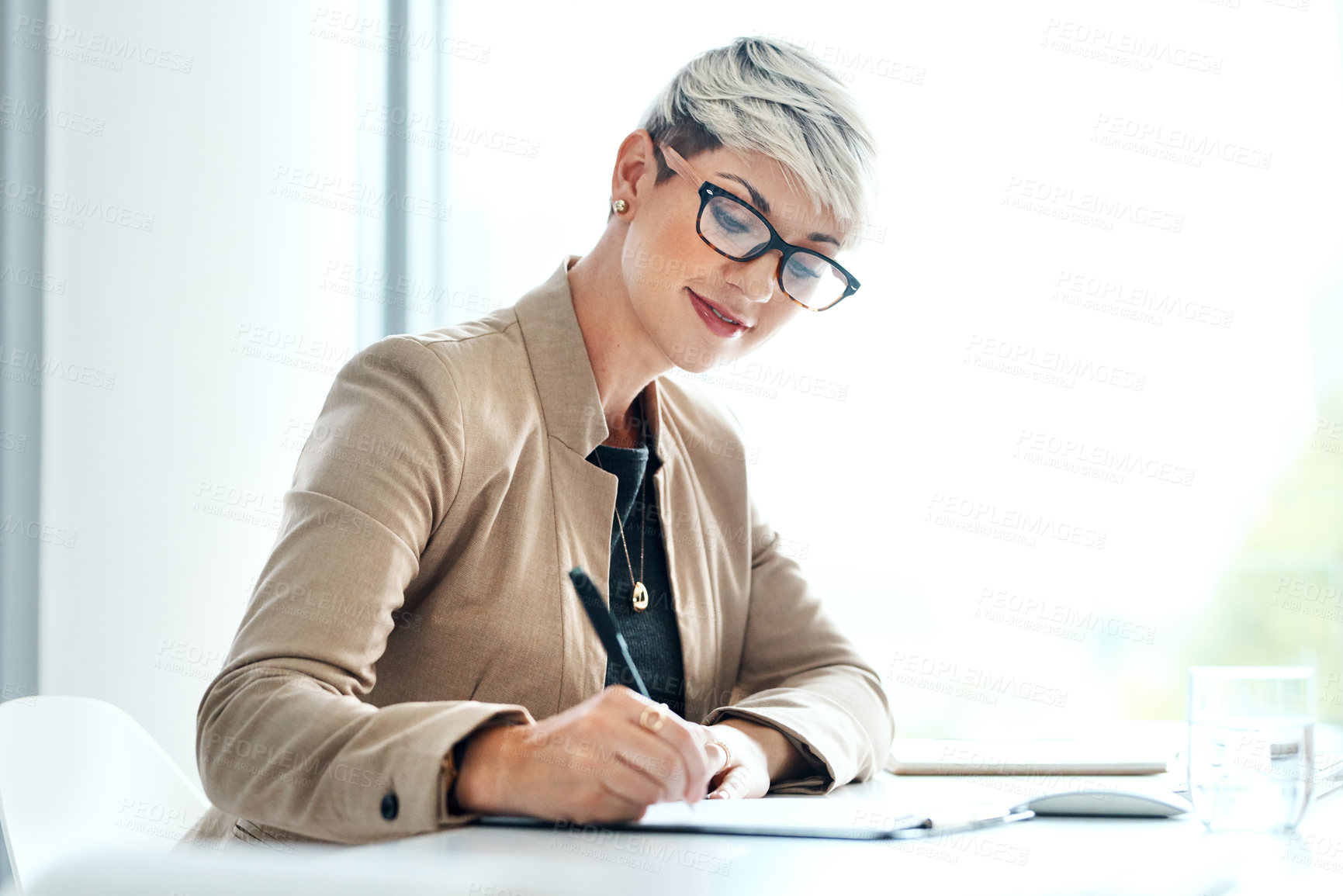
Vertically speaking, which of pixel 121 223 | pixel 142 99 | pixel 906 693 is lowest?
pixel 906 693

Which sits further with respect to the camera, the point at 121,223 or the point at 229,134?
the point at 229,134

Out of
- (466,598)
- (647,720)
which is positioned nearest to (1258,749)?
(647,720)

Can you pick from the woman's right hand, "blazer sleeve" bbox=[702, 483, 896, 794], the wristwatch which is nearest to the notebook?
"blazer sleeve" bbox=[702, 483, 896, 794]

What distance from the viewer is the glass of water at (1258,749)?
2.64 feet

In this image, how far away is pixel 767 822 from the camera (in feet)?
2.35

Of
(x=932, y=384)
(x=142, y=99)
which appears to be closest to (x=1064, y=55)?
(x=932, y=384)

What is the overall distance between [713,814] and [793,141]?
2.48 ft

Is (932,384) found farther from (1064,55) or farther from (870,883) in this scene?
(870,883)

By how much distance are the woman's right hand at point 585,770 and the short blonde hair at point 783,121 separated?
696 millimetres

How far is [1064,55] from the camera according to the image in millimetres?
2100

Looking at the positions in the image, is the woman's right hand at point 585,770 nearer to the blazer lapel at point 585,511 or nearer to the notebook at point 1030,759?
the blazer lapel at point 585,511

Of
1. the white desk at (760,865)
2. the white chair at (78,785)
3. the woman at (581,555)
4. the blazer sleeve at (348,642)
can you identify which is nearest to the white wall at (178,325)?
the white chair at (78,785)

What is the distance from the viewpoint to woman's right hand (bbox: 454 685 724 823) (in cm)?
70

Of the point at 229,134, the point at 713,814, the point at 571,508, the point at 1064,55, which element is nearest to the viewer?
the point at 713,814
